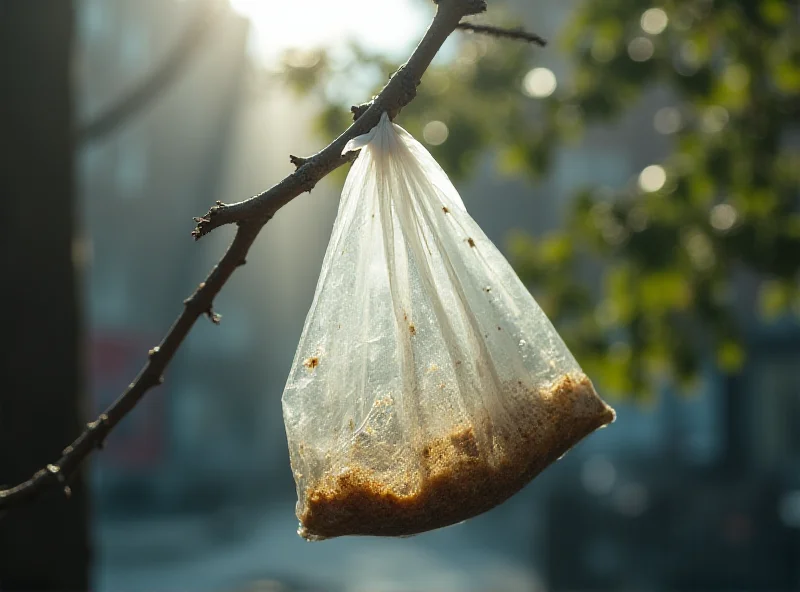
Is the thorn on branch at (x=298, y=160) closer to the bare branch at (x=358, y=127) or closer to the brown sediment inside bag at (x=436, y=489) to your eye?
the bare branch at (x=358, y=127)

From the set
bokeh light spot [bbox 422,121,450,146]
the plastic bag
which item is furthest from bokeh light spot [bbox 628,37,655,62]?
the plastic bag

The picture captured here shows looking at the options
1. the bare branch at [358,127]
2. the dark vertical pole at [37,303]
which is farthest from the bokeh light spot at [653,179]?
the bare branch at [358,127]

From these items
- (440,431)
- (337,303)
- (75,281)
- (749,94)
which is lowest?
(440,431)

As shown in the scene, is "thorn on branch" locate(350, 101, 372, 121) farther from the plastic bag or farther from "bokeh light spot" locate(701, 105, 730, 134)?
"bokeh light spot" locate(701, 105, 730, 134)

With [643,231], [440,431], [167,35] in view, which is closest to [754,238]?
[643,231]

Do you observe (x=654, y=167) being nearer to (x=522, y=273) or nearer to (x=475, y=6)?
(x=522, y=273)

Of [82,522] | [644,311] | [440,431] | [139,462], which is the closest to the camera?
[440,431]

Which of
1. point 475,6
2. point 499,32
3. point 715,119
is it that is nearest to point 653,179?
point 715,119

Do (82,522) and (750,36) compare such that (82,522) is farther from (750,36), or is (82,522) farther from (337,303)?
(750,36)
